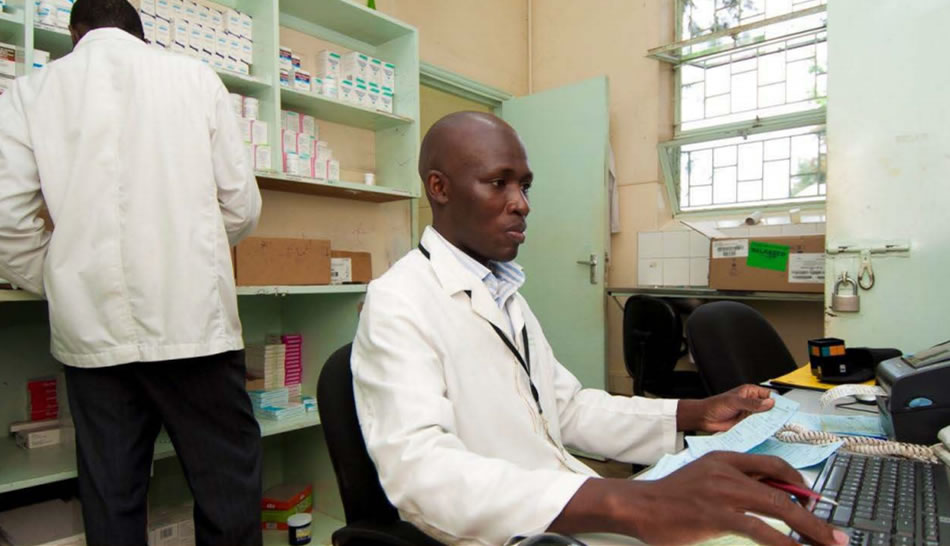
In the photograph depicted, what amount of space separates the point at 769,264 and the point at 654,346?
0.76 m

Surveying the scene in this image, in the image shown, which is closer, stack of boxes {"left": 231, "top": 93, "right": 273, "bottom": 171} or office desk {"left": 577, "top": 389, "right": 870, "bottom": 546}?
office desk {"left": 577, "top": 389, "right": 870, "bottom": 546}

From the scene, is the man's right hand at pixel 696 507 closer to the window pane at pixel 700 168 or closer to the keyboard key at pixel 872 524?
the keyboard key at pixel 872 524

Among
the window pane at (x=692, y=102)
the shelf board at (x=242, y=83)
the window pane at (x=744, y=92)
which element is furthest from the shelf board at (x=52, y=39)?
the window pane at (x=744, y=92)

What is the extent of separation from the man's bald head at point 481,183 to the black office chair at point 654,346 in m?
1.98

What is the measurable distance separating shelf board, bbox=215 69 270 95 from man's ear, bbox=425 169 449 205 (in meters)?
1.35

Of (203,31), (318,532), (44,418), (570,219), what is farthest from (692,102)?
(44,418)

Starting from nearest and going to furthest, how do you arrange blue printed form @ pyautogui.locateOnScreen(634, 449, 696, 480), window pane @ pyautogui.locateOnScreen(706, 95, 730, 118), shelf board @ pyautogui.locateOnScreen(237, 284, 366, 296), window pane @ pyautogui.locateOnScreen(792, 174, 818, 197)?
blue printed form @ pyautogui.locateOnScreen(634, 449, 696, 480), shelf board @ pyautogui.locateOnScreen(237, 284, 366, 296), window pane @ pyautogui.locateOnScreen(792, 174, 818, 197), window pane @ pyautogui.locateOnScreen(706, 95, 730, 118)

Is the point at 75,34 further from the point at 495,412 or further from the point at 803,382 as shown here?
the point at 803,382

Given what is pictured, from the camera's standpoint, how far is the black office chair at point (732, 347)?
167cm

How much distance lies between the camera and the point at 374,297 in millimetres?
865

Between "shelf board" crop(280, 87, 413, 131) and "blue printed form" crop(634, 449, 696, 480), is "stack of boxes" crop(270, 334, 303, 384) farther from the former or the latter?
"blue printed form" crop(634, 449, 696, 480)

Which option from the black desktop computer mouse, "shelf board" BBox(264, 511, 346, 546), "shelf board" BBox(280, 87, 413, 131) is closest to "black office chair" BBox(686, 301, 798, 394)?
the black desktop computer mouse

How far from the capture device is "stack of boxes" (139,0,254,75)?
192cm

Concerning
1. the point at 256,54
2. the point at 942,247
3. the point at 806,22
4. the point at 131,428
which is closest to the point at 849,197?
the point at 942,247
